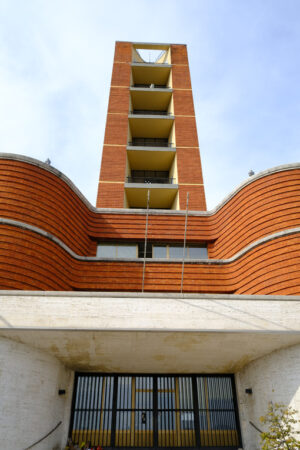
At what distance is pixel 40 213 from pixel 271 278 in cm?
A: 1043

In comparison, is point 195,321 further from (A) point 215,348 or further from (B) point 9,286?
(B) point 9,286

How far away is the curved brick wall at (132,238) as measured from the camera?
41.7 ft

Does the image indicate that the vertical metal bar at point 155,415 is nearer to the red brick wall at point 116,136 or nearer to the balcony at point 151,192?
the red brick wall at point 116,136

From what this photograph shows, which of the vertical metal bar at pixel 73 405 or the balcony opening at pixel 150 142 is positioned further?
the balcony opening at pixel 150 142

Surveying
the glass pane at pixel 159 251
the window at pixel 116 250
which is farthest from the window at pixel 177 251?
the window at pixel 116 250

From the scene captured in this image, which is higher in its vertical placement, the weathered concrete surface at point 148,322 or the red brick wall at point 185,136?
the red brick wall at point 185,136

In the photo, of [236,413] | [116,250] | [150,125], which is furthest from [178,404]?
[150,125]

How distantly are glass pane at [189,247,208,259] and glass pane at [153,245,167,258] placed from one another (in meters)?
1.44

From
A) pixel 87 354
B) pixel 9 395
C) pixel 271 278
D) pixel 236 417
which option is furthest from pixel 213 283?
pixel 9 395

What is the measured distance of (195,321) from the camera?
1016cm

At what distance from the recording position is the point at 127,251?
1709 centimetres

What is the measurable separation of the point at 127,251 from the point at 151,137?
13.9 m

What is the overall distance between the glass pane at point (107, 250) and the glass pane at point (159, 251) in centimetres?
221

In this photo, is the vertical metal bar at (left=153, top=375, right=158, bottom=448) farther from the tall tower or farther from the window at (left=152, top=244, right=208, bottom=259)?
the tall tower
